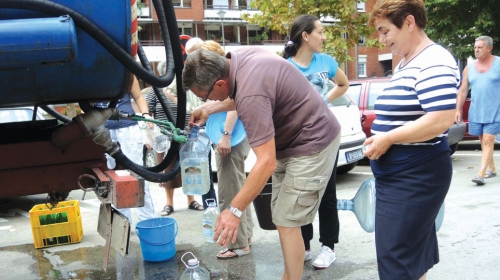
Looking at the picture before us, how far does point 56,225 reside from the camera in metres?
4.71

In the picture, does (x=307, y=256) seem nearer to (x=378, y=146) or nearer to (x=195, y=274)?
(x=195, y=274)

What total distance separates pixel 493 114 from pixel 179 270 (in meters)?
4.66

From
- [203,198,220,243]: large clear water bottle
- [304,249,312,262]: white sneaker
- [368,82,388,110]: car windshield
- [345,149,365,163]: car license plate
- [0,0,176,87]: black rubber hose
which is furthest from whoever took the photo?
[368,82,388,110]: car windshield

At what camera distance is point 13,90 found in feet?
7.29

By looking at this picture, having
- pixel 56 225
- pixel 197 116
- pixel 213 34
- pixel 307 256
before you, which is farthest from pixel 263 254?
pixel 213 34

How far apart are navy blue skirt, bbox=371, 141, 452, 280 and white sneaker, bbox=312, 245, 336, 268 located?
128 cm

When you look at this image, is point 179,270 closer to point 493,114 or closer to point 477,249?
point 477,249

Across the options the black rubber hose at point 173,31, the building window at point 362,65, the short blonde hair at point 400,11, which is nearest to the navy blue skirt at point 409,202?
the short blonde hair at point 400,11

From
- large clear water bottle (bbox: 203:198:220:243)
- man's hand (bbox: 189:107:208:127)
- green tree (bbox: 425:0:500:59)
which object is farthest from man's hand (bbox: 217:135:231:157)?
green tree (bbox: 425:0:500:59)

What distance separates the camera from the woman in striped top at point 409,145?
90.4 inches

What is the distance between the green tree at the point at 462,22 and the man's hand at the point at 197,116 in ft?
49.7

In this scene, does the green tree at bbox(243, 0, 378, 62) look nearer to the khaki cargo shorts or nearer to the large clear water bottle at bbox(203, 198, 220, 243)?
the large clear water bottle at bbox(203, 198, 220, 243)

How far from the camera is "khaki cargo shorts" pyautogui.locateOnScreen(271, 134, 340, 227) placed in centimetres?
295

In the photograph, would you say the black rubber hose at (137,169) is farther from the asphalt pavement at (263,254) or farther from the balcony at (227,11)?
the balcony at (227,11)
